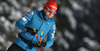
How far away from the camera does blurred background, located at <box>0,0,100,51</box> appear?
5.48 feet

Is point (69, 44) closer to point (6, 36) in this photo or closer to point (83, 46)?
point (83, 46)

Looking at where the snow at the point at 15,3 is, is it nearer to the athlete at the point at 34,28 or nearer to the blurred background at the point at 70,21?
the blurred background at the point at 70,21

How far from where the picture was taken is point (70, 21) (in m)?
1.87

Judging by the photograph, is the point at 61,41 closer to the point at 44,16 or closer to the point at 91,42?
the point at 91,42

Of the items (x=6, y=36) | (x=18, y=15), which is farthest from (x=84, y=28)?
(x=6, y=36)

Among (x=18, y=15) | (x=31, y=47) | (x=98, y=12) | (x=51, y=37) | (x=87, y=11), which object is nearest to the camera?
(x=31, y=47)

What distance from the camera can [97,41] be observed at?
5.48 feet

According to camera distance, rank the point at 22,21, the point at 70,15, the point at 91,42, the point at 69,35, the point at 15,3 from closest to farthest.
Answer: the point at 22,21 < the point at 91,42 < the point at 70,15 < the point at 69,35 < the point at 15,3

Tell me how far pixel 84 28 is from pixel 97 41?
243 millimetres

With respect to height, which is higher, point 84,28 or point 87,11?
point 87,11

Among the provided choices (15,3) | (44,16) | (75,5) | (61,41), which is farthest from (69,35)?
(15,3)

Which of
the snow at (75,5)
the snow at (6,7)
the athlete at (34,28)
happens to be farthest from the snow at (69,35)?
the snow at (6,7)

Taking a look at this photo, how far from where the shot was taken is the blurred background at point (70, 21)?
5.48ft

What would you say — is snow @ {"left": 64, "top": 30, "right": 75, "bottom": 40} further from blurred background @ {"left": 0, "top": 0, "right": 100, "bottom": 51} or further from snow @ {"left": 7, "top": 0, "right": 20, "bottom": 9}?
snow @ {"left": 7, "top": 0, "right": 20, "bottom": 9}
